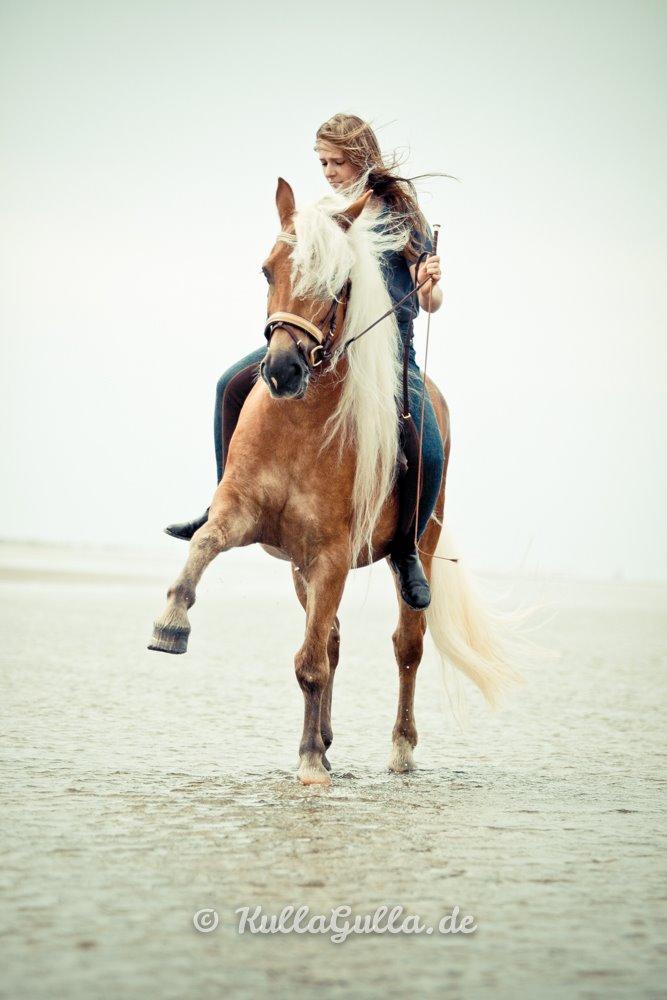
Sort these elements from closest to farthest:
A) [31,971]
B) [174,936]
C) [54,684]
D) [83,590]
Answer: [31,971] < [174,936] < [54,684] < [83,590]

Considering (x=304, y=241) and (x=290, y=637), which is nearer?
(x=304, y=241)

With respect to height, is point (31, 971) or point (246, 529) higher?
point (246, 529)

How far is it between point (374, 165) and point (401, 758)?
10.7 feet

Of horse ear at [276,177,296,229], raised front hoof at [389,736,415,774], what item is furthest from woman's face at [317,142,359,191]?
raised front hoof at [389,736,415,774]

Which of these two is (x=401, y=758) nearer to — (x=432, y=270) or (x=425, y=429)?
(x=425, y=429)

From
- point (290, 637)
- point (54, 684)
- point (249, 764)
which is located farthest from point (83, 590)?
point (249, 764)

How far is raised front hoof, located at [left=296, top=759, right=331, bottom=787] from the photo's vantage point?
5457mm

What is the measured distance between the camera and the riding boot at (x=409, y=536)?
243 inches

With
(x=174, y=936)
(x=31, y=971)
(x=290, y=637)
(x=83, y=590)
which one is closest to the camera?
(x=31, y=971)

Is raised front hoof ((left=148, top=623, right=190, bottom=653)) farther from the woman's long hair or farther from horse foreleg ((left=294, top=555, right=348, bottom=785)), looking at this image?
the woman's long hair

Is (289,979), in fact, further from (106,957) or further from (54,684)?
(54,684)

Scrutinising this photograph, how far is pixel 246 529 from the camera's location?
541 centimetres

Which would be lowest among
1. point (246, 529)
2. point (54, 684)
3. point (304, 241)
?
point (54, 684)

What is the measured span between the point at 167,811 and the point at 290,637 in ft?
32.1
